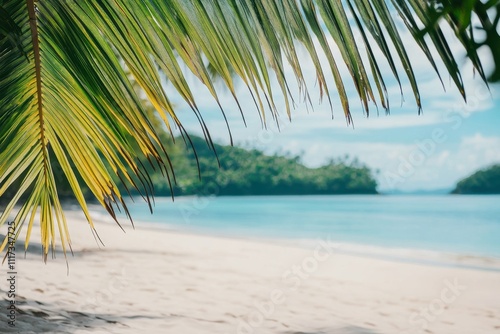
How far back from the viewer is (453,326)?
4441 millimetres

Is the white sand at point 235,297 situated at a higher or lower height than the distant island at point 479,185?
lower

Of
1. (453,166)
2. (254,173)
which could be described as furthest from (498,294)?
(453,166)

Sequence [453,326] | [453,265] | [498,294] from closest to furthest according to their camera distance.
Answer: [453,326]
[498,294]
[453,265]

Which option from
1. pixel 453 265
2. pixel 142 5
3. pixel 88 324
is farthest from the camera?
pixel 453 265

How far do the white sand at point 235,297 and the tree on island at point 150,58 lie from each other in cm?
200

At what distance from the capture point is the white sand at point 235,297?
3.72 meters

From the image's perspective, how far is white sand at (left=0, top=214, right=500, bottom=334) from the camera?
372 centimetres

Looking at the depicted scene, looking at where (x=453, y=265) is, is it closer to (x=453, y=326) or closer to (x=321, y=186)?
Result: (x=453, y=326)

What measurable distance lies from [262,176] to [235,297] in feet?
140

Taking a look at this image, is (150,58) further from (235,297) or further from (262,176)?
(262,176)

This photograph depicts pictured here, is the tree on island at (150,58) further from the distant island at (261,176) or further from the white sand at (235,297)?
the distant island at (261,176)

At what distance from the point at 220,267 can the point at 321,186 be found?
42.4 meters

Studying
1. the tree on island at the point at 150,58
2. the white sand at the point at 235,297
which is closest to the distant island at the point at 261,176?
the white sand at the point at 235,297

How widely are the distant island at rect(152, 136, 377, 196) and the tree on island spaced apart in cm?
4319
